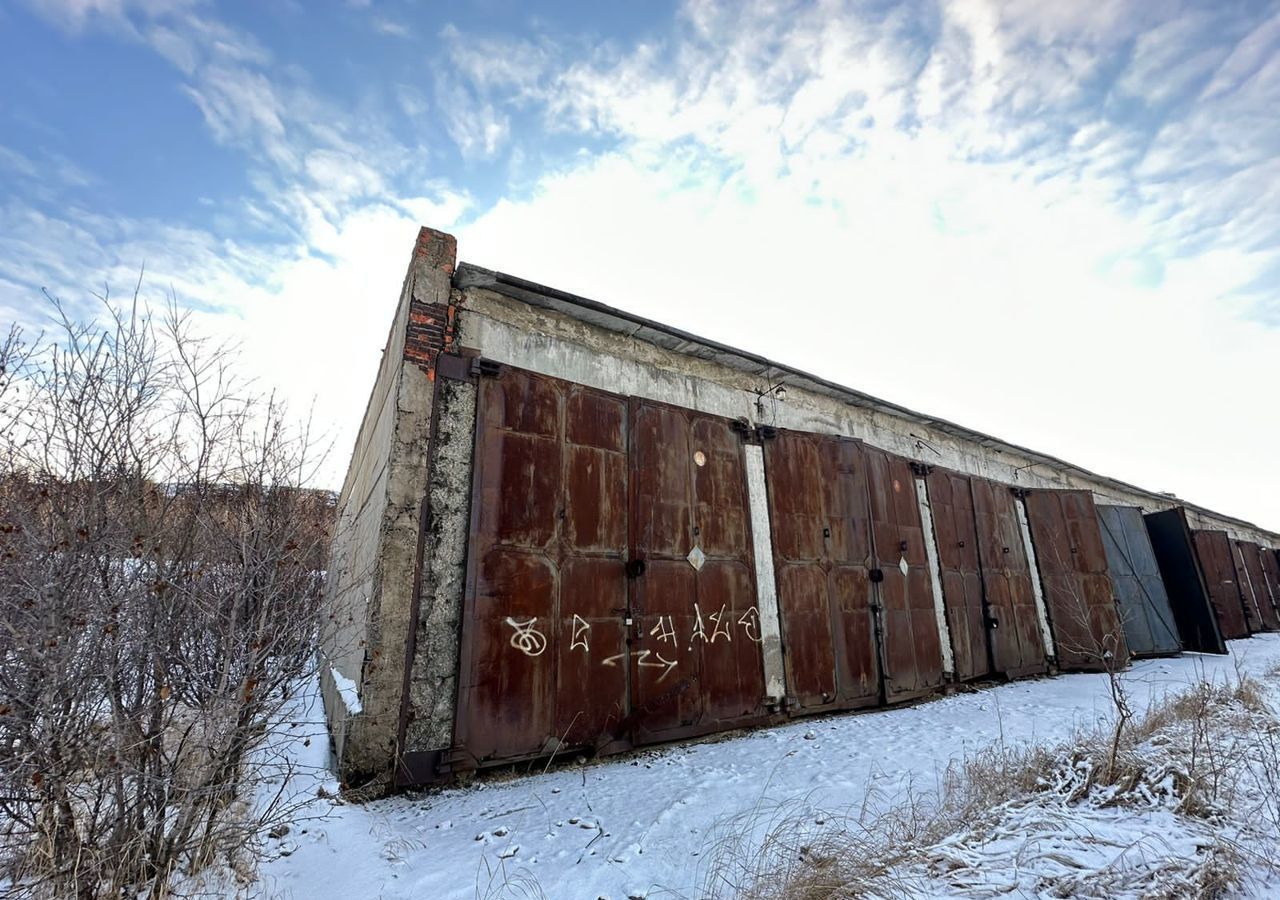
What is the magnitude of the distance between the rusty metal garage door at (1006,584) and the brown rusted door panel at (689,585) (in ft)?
17.0

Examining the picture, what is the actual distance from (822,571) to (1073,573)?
6.22 meters

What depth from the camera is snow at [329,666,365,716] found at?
12.3 ft

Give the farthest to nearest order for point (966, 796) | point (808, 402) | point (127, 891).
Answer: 1. point (808, 402)
2. point (966, 796)
3. point (127, 891)

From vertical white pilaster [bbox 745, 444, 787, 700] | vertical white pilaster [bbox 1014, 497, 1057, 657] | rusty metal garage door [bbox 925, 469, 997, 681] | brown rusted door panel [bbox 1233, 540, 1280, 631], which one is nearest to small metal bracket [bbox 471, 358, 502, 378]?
vertical white pilaster [bbox 745, 444, 787, 700]

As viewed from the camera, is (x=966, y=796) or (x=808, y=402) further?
(x=808, y=402)

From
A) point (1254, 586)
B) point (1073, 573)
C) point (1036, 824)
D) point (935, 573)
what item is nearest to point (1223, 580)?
point (1254, 586)

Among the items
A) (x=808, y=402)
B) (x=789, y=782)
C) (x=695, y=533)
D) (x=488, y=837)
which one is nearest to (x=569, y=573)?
(x=695, y=533)

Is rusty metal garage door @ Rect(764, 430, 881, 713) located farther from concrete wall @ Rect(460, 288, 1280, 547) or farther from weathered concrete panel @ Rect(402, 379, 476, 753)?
weathered concrete panel @ Rect(402, 379, 476, 753)

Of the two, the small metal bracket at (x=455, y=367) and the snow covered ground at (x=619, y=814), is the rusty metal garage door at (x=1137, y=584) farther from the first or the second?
the small metal bracket at (x=455, y=367)

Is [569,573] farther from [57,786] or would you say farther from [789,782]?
[57,786]

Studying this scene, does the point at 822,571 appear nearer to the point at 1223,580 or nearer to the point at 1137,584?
the point at 1137,584

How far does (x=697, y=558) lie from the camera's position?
544 cm

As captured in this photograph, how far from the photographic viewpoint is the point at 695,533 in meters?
5.51

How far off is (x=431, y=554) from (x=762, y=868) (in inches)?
116
